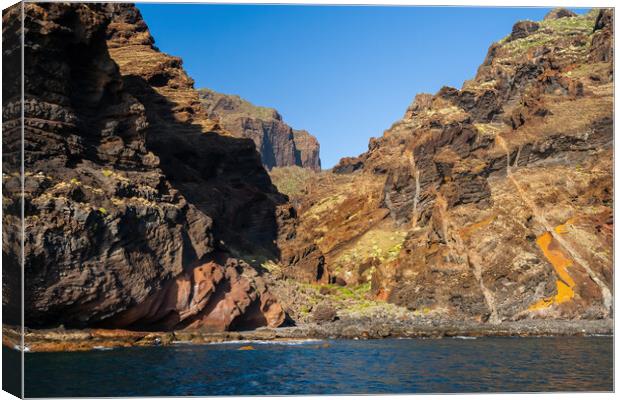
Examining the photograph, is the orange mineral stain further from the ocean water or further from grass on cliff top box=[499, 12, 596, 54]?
grass on cliff top box=[499, 12, 596, 54]

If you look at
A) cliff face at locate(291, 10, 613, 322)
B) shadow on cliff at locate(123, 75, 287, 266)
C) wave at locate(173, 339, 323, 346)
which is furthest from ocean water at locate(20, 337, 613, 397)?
shadow on cliff at locate(123, 75, 287, 266)

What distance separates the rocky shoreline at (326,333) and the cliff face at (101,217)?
1879 millimetres

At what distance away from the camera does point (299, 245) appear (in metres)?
101

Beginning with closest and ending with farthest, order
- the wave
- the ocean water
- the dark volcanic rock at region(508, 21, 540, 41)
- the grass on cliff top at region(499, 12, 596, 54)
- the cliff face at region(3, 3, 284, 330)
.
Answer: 1. the ocean water
2. the cliff face at region(3, 3, 284, 330)
3. the wave
4. the grass on cliff top at region(499, 12, 596, 54)
5. the dark volcanic rock at region(508, 21, 540, 41)

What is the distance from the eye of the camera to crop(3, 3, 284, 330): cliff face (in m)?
50.9

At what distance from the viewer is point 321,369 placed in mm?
39125

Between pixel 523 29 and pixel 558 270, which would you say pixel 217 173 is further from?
pixel 523 29

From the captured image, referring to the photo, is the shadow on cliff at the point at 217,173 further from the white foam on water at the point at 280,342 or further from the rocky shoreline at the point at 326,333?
the white foam on water at the point at 280,342

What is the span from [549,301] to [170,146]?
49047mm

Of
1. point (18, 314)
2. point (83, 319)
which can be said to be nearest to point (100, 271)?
point (83, 319)

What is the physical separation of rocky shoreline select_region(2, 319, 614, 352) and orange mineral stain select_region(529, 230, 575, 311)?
3.14 meters

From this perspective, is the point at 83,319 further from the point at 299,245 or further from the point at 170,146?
the point at 299,245

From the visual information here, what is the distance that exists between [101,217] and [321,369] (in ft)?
75.9

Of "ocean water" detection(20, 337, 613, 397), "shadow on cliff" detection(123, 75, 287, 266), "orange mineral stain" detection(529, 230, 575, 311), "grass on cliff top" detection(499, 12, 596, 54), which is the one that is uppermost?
"grass on cliff top" detection(499, 12, 596, 54)
